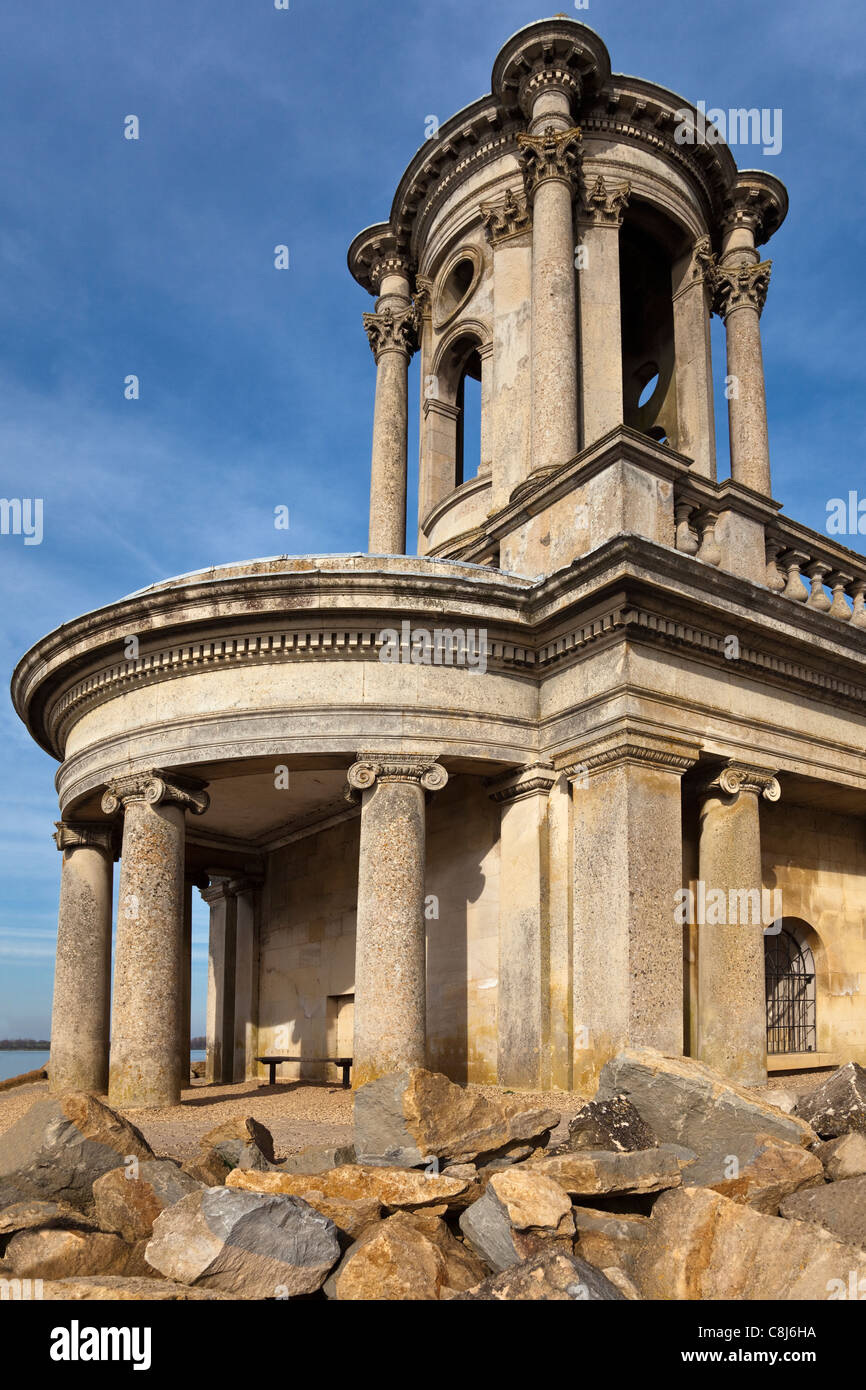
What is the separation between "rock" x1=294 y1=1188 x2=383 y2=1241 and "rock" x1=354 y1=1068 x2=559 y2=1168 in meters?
0.91

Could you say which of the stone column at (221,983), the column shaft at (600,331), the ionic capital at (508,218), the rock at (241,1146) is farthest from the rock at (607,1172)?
the ionic capital at (508,218)

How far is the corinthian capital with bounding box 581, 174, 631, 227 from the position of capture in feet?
59.6

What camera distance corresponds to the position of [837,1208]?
623 centimetres

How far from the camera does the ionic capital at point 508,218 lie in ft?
59.0

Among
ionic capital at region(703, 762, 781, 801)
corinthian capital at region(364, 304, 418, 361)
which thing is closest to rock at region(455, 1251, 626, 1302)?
ionic capital at region(703, 762, 781, 801)

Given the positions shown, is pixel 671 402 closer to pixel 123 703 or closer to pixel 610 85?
pixel 610 85

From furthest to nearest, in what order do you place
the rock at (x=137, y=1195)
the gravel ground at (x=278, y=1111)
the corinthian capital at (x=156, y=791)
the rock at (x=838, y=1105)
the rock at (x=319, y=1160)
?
the corinthian capital at (x=156, y=791) → the gravel ground at (x=278, y=1111) → the rock at (x=838, y=1105) → the rock at (x=319, y=1160) → the rock at (x=137, y=1195)

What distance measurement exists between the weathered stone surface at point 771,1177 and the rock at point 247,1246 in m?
2.43

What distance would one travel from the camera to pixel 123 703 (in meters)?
13.5

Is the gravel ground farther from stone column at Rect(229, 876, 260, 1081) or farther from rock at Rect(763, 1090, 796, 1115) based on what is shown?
stone column at Rect(229, 876, 260, 1081)

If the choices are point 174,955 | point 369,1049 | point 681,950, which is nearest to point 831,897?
point 681,950

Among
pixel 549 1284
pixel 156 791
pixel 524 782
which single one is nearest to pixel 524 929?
pixel 524 782

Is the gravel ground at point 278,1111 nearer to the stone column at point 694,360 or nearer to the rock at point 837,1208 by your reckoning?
the rock at point 837,1208

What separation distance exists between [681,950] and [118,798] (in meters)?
6.62
